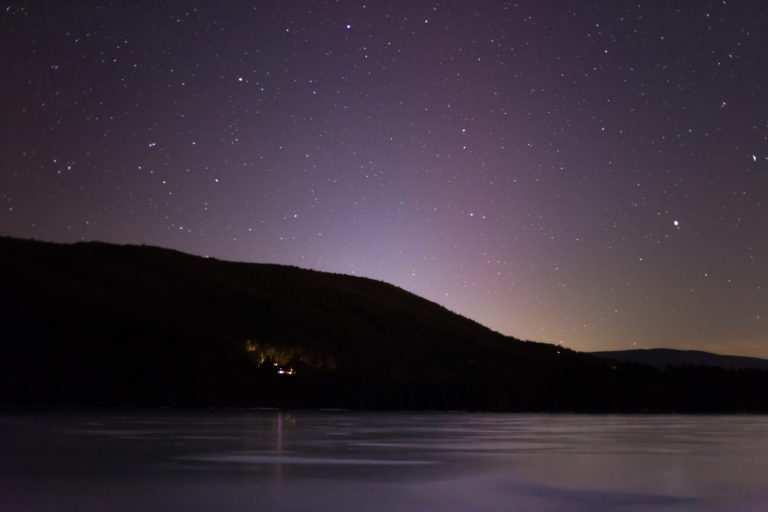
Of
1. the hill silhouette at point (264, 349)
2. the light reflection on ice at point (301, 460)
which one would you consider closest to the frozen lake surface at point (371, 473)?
the light reflection on ice at point (301, 460)

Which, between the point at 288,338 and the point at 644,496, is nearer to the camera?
the point at 644,496

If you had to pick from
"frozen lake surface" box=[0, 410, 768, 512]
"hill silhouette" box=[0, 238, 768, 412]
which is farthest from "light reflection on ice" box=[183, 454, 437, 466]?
"hill silhouette" box=[0, 238, 768, 412]

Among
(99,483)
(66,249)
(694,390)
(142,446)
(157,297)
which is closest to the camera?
(99,483)

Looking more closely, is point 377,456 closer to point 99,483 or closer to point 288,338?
point 99,483

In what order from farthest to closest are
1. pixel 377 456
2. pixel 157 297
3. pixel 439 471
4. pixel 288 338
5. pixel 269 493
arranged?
1. pixel 157 297
2. pixel 288 338
3. pixel 377 456
4. pixel 439 471
5. pixel 269 493

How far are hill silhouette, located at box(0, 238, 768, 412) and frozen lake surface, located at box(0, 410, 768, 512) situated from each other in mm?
27371

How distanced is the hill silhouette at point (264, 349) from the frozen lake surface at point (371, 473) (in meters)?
27.4

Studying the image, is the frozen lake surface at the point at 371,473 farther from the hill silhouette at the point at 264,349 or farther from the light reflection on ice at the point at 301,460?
the hill silhouette at the point at 264,349

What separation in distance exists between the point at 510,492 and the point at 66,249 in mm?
87993

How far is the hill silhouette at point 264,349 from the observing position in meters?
45.4

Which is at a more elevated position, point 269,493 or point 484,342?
point 484,342

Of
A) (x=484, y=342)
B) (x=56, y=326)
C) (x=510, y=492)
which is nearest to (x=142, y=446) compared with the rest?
(x=510, y=492)

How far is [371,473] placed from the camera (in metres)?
10.6

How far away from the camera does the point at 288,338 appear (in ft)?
238
